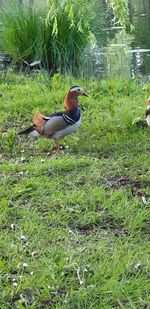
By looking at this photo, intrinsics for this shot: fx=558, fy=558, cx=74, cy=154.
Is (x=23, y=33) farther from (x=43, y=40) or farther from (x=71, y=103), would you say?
(x=71, y=103)

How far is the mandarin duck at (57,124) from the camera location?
16.5 feet

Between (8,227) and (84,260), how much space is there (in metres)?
0.67

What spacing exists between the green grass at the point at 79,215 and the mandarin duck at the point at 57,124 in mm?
190

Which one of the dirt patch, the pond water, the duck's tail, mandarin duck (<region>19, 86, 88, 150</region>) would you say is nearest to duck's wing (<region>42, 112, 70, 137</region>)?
mandarin duck (<region>19, 86, 88, 150</region>)

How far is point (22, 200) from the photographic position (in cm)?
408

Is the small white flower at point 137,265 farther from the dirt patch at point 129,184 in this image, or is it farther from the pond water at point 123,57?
the pond water at point 123,57

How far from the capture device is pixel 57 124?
197 inches

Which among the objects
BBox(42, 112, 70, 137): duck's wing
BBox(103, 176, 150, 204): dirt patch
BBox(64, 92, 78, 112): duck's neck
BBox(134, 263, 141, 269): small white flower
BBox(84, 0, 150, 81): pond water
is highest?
BBox(64, 92, 78, 112): duck's neck

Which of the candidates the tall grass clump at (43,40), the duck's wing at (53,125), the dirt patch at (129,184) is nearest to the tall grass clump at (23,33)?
the tall grass clump at (43,40)

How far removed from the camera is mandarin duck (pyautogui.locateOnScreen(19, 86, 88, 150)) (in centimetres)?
502

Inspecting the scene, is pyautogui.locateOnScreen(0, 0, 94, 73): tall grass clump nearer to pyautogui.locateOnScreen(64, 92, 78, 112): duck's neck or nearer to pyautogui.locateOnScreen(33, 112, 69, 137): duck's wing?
pyautogui.locateOnScreen(64, 92, 78, 112): duck's neck

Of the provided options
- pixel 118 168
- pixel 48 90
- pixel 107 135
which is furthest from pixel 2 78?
pixel 118 168

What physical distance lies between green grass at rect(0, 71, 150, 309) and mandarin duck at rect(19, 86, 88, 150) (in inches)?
7.5

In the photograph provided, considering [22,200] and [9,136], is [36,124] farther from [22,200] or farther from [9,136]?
[22,200]
